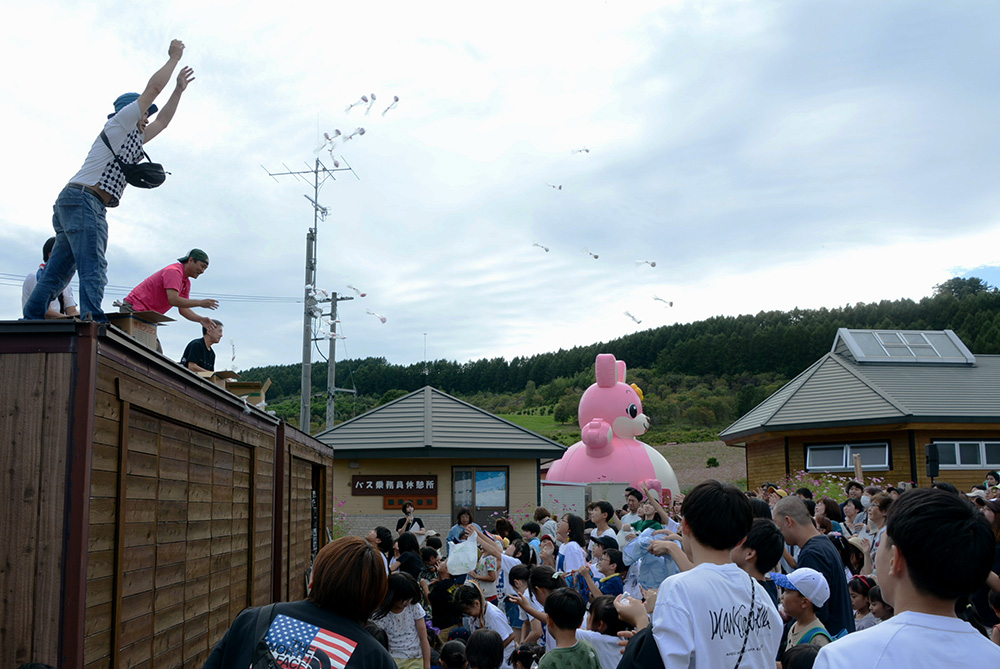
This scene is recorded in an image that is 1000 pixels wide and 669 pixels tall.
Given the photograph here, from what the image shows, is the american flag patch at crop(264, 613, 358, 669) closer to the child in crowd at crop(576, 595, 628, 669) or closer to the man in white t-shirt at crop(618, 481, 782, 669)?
the man in white t-shirt at crop(618, 481, 782, 669)

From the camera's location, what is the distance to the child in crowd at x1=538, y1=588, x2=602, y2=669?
4191 millimetres

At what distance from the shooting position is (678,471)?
4184 centimetres

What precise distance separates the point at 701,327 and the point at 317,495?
7341 cm

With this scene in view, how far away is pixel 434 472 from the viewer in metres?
20.2

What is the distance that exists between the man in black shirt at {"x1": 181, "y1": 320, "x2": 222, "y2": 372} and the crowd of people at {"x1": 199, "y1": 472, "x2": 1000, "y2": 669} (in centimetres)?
271

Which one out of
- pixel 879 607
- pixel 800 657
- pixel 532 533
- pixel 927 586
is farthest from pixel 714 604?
pixel 532 533

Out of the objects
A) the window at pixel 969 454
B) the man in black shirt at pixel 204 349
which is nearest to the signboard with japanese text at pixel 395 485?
the man in black shirt at pixel 204 349

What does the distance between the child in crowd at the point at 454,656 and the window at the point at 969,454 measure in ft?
65.7

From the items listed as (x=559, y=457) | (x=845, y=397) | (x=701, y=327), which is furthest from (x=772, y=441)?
(x=701, y=327)

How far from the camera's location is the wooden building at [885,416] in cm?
2086

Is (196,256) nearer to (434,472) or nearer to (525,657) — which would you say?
(525,657)

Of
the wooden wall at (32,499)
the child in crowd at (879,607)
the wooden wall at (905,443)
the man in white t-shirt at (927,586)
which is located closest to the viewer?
the man in white t-shirt at (927,586)

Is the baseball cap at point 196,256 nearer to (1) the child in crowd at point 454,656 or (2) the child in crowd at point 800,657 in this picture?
(1) the child in crowd at point 454,656

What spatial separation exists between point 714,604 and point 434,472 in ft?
58.8
